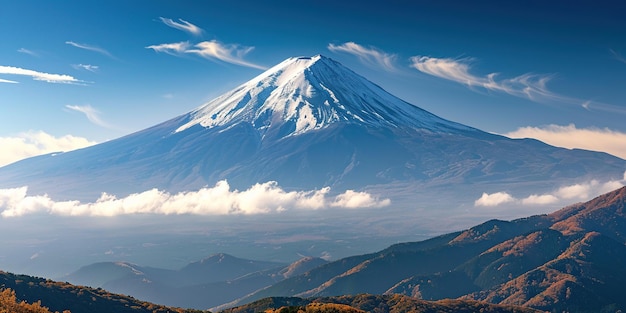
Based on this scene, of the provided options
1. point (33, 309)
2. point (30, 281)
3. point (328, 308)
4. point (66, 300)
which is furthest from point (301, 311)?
point (30, 281)

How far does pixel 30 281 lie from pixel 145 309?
2413cm

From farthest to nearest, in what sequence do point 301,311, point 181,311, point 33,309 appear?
1. point 181,311
2. point 301,311
3. point 33,309

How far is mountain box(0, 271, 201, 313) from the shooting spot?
485ft

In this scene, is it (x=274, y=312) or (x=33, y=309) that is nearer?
(x=33, y=309)

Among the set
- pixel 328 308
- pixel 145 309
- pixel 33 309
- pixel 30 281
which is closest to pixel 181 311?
pixel 145 309

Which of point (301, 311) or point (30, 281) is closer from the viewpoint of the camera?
point (301, 311)

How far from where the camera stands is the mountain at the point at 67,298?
148 meters

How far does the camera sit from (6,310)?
3583 inches

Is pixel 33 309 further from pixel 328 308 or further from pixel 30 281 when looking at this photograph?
pixel 30 281

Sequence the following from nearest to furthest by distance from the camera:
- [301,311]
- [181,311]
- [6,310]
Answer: [6,310] < [301,311] < [181,311]

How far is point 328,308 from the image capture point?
132 metres

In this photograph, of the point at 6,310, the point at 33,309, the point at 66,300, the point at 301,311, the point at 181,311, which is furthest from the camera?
the point at 181,311

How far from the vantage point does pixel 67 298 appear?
15175 cm

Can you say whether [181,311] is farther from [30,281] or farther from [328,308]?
[328,308]
